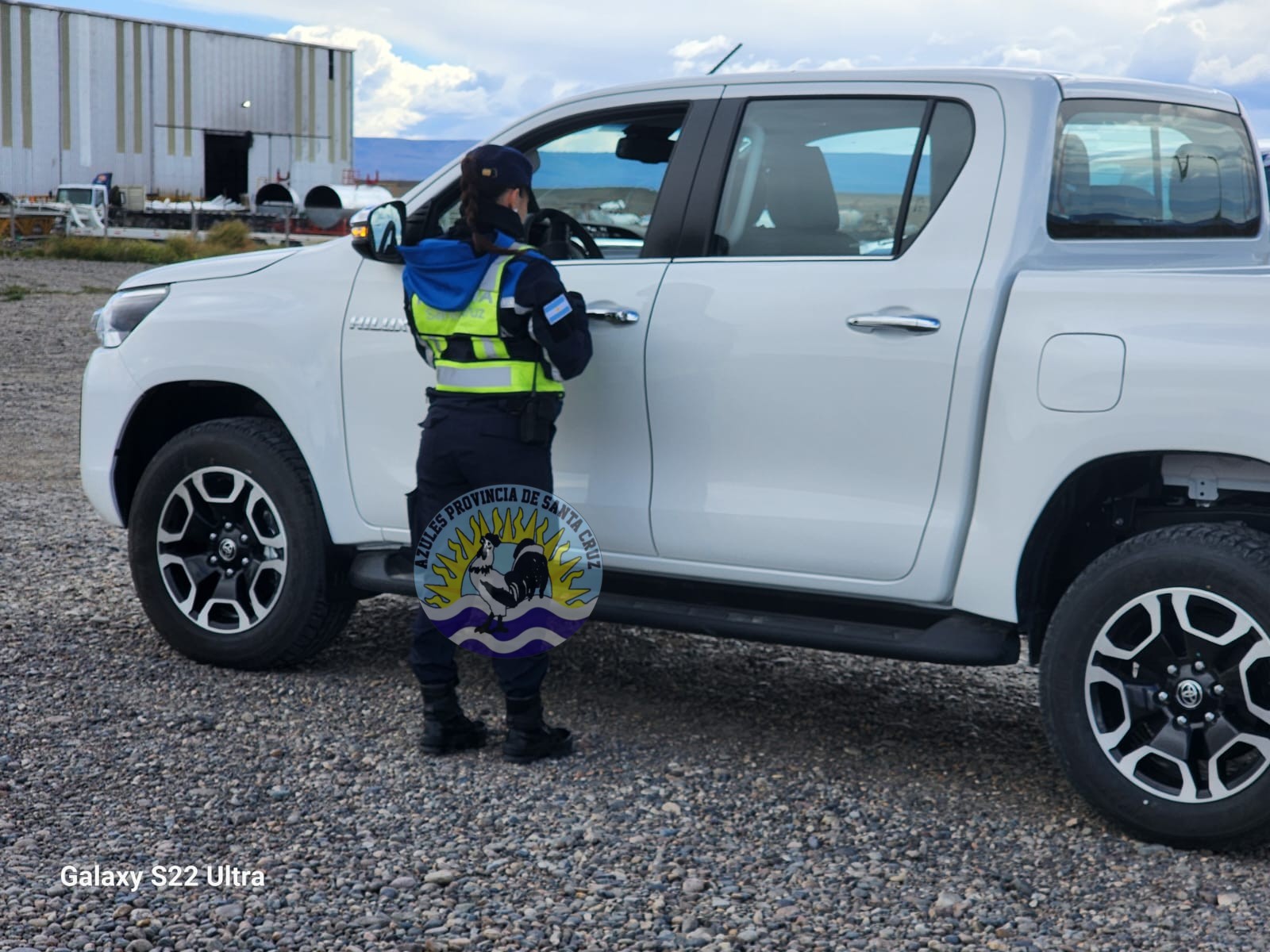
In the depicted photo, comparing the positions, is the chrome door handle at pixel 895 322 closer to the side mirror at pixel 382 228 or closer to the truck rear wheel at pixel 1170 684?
the truck rear wheel at pixel 1170 684

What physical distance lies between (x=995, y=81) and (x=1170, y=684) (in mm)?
1668

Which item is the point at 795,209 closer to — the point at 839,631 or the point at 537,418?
the point at 537,418

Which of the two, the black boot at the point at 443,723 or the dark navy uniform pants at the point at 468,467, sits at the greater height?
the dark navy uniform pants at the point at 468,467

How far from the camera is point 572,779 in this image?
4250 millimetres

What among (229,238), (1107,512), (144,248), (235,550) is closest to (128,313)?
(235,550)

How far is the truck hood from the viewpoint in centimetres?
513

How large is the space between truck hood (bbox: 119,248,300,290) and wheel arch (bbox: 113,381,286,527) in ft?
1.22

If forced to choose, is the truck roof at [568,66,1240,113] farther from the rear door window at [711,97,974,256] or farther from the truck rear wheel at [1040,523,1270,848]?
the truck rear wheel at [1040,523,1270,848]

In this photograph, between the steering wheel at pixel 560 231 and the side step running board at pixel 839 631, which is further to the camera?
the steering wheel at pixel 560 231

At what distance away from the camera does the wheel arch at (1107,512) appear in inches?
149

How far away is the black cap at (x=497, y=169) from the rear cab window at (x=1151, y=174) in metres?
1.46

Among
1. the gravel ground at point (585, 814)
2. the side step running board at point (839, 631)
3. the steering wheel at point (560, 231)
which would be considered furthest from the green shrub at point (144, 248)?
the side step running board at point (839, 631)

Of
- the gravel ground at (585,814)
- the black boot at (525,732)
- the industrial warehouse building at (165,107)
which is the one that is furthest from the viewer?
the industrial warehouse building at (165,107)

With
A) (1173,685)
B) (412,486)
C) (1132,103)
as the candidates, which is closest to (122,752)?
(412,486)
